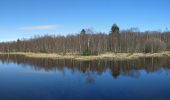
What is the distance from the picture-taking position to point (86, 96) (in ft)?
57.4

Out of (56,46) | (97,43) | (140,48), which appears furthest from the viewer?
(56,46)

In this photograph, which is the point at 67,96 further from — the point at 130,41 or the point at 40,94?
the point at 130,41

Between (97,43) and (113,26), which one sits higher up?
(113,26)

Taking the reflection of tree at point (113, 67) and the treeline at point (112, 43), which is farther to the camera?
the treeline at point (112, 43)

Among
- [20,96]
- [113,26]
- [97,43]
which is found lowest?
[20,96]

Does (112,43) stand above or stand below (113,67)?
above

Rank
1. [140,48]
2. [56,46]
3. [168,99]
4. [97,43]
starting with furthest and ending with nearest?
[56,46] → [97,43] → [140,48] → [168,99]

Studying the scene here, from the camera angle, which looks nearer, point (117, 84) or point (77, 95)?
point (77, 95)

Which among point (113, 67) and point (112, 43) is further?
point (112, 43)

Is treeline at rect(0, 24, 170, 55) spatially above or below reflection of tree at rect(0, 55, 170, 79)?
above

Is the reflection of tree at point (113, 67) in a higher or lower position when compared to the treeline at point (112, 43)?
lower

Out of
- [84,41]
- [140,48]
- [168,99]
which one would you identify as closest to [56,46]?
[84,41]

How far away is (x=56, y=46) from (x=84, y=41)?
17710 millimetres

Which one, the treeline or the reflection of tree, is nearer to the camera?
the reflection of tree
